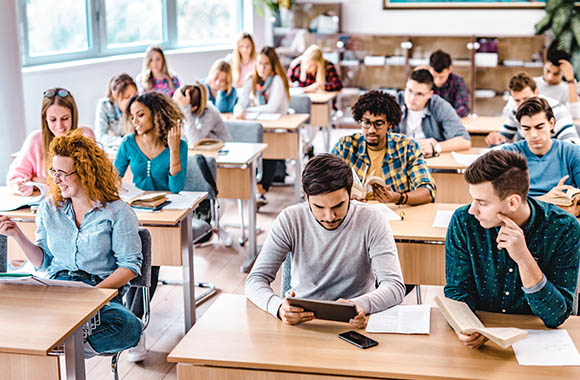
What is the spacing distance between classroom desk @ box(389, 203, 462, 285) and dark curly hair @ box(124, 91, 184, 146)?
4.82 ft

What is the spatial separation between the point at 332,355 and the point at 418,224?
1.42 meters

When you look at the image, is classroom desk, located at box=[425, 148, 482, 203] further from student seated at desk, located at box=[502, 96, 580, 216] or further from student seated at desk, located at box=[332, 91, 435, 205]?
student seated at desk, located at box=[332, 91, 435, 205]

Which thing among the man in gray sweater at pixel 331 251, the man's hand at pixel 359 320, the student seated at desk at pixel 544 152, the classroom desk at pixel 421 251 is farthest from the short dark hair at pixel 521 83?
the man's hand at pixel 359 320

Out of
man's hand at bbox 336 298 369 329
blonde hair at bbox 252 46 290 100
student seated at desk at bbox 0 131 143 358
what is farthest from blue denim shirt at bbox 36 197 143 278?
blonde hair at bbox 252 46 290 100

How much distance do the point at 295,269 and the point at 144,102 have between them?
5.98 feet

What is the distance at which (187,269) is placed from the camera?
3865 mm

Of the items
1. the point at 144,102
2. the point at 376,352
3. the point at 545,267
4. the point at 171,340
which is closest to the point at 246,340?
the point at 376,352

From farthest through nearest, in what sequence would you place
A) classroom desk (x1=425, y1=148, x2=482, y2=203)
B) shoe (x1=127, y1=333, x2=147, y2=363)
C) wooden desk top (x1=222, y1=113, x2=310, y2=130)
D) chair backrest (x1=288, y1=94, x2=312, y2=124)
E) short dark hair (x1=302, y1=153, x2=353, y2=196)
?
chair backrest (x1=288, y1=94, x2=312, y2=124) < wooden desk top (x1=222, y1=113, x2=310, y2=130) < classroom desk (x1=425, y1=148, x2=482, y2=203) < shoe (x1=127, y1=333, x2=147, y2=363) < short dark hair (x1=302, y1=153, x2=353, y2=196)

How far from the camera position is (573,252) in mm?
2393

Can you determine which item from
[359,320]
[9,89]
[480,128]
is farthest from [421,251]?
[9,89]

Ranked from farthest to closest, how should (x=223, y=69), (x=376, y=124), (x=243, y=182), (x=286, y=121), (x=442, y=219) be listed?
(x=223, y=69) → (x=286, y=121) → (x=243, y=182) → (x=376, y=124) → (x=442, y=219)

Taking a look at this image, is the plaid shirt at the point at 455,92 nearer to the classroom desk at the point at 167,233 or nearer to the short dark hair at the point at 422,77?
the short dark hair at the point at 422,77

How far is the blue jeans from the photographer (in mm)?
2823

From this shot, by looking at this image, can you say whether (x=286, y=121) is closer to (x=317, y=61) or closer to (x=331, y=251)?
(x=317, y=61)
